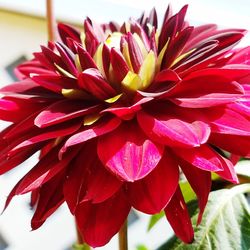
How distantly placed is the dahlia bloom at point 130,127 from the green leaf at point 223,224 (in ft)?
0.30

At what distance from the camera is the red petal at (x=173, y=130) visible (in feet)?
1.00

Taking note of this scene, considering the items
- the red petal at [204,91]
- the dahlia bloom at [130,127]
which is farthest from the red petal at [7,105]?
the red petal at [204,91]

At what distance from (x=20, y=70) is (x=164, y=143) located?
191 millimetres

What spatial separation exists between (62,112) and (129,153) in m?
0.06

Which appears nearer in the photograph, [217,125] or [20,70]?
[217,125]

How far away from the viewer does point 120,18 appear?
0.94 meters

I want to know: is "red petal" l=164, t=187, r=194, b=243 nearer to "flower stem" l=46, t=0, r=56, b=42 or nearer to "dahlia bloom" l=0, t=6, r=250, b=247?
"dahlia bloom" l=0, t=6, r=250, b=247

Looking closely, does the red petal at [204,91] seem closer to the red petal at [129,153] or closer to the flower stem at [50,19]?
the red petal at [129,153]

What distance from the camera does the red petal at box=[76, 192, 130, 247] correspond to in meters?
0.32

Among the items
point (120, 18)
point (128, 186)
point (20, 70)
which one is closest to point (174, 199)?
point (128, 186)

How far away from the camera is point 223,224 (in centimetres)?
44

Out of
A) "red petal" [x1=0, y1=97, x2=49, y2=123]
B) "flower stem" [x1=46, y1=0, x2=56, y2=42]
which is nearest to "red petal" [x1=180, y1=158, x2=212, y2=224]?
"red petal" [x1=0, y1=97, x2=49, y2=123]

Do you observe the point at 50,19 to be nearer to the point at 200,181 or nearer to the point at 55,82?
the point at 55,82

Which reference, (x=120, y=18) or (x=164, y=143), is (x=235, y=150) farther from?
(x=120, y=18)
